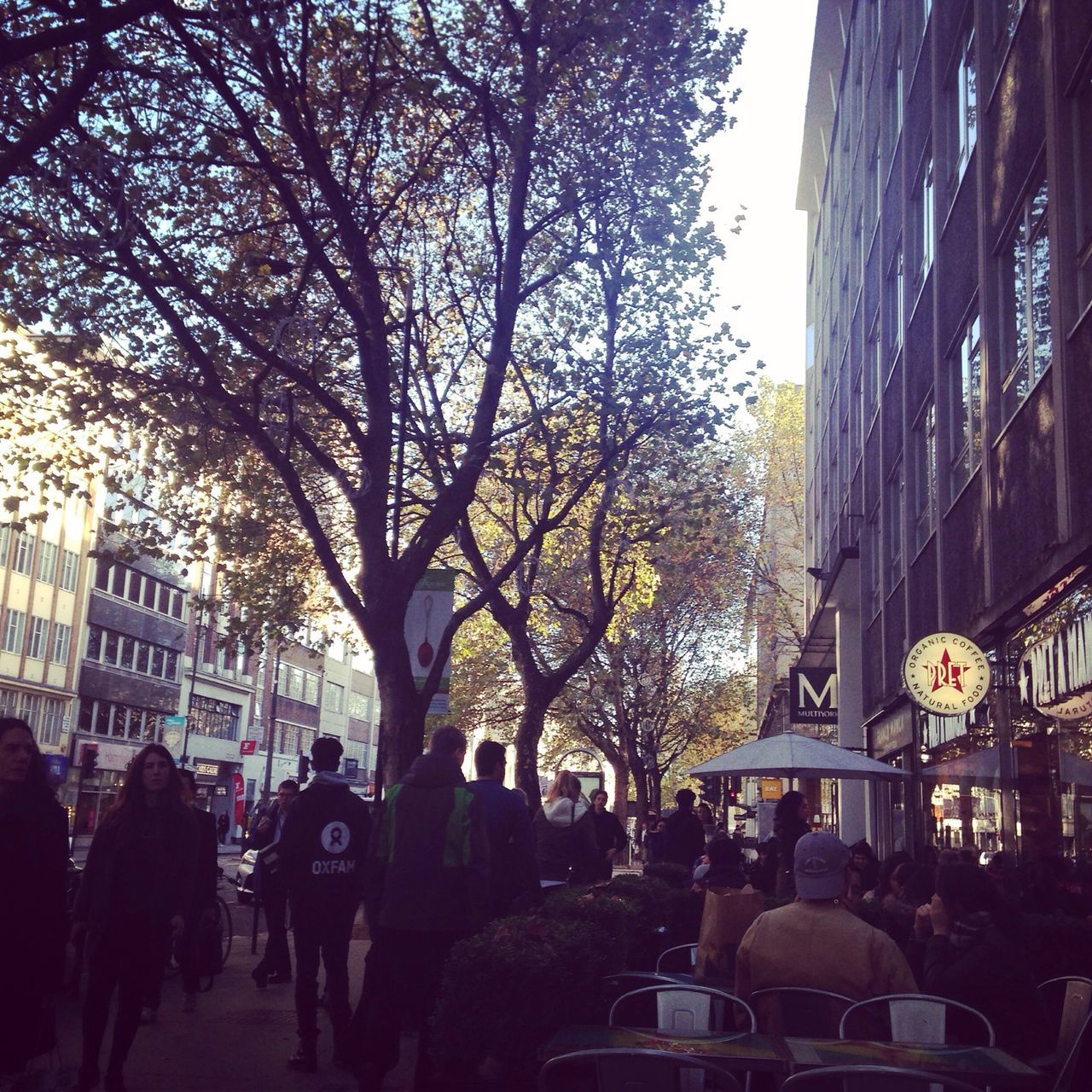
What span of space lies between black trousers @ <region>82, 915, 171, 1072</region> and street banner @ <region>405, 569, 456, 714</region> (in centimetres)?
776

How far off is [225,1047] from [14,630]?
4521cm

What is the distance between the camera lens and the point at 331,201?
44.8ft

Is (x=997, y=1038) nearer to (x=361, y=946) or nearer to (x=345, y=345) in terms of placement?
(x=361, y=946)

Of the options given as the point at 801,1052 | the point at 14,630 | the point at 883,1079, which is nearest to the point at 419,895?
the point at 801,1052

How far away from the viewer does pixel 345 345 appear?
57.6 ft

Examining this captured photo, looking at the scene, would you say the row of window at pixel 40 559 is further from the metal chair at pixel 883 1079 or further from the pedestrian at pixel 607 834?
the metal chair at pixel 883 1079

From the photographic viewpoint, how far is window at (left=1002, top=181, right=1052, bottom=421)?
12.0m

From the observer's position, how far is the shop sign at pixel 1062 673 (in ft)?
34.6

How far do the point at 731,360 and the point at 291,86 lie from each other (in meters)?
9.06

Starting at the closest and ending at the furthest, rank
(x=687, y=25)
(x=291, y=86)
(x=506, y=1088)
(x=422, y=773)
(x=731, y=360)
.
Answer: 1. (x=506, y=1088)
2. (x=422, y=773)
3. (x=291, y=86)
4. (x=687, y=25)
5. (x=731, y=360)

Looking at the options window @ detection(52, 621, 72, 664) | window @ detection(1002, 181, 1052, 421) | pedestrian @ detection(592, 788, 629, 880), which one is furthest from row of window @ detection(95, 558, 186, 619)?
window @ detection(1002, 181, 1052, 421)

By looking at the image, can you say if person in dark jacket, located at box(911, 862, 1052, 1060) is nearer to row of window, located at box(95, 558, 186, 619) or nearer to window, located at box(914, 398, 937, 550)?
window, located at box(914, 398, 937, 550)

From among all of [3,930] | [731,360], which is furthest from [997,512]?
[3,930]

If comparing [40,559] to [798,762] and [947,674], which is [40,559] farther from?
[947,674]
